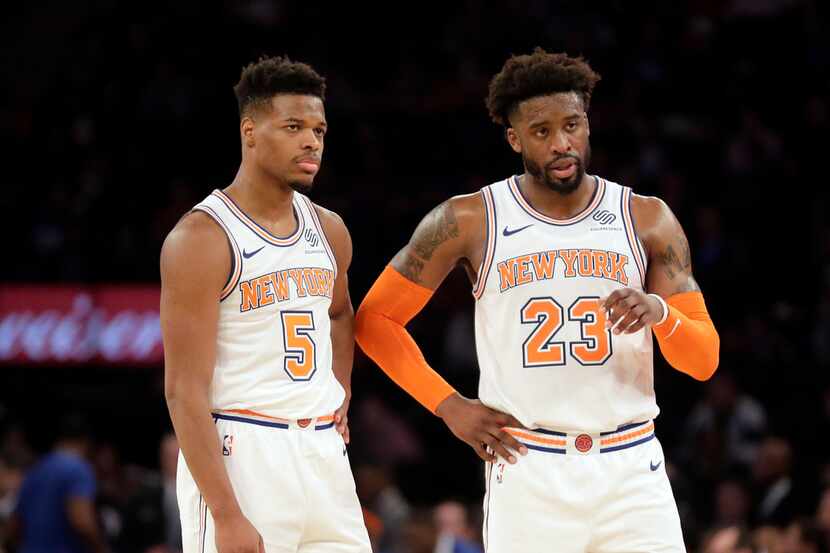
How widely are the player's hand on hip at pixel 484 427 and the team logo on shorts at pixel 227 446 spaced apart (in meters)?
0.91

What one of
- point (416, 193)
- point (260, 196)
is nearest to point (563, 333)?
point (260, 196)

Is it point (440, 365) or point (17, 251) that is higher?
point (17, 251)

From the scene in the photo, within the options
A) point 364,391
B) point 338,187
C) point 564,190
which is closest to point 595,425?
point 564,190

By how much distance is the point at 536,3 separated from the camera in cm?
1456

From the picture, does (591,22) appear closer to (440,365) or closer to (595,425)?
(440,365)

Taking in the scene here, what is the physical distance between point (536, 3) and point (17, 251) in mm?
6005

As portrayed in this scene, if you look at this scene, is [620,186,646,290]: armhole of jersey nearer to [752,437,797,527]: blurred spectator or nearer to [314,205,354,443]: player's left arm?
[314,205,354,443]: player's left arm

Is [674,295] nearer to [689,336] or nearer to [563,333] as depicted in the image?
[689,336]

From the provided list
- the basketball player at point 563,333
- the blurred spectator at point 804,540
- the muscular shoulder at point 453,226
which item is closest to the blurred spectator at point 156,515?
the blurred spectator at point 804,540

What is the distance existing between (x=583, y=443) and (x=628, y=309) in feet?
2.13

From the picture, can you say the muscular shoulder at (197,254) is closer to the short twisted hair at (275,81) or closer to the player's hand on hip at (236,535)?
the short twisted hair at (275,81)

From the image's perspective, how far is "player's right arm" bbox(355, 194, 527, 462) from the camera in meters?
5.16

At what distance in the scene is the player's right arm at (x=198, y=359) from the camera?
455 centimetres

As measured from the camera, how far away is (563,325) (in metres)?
4.98
